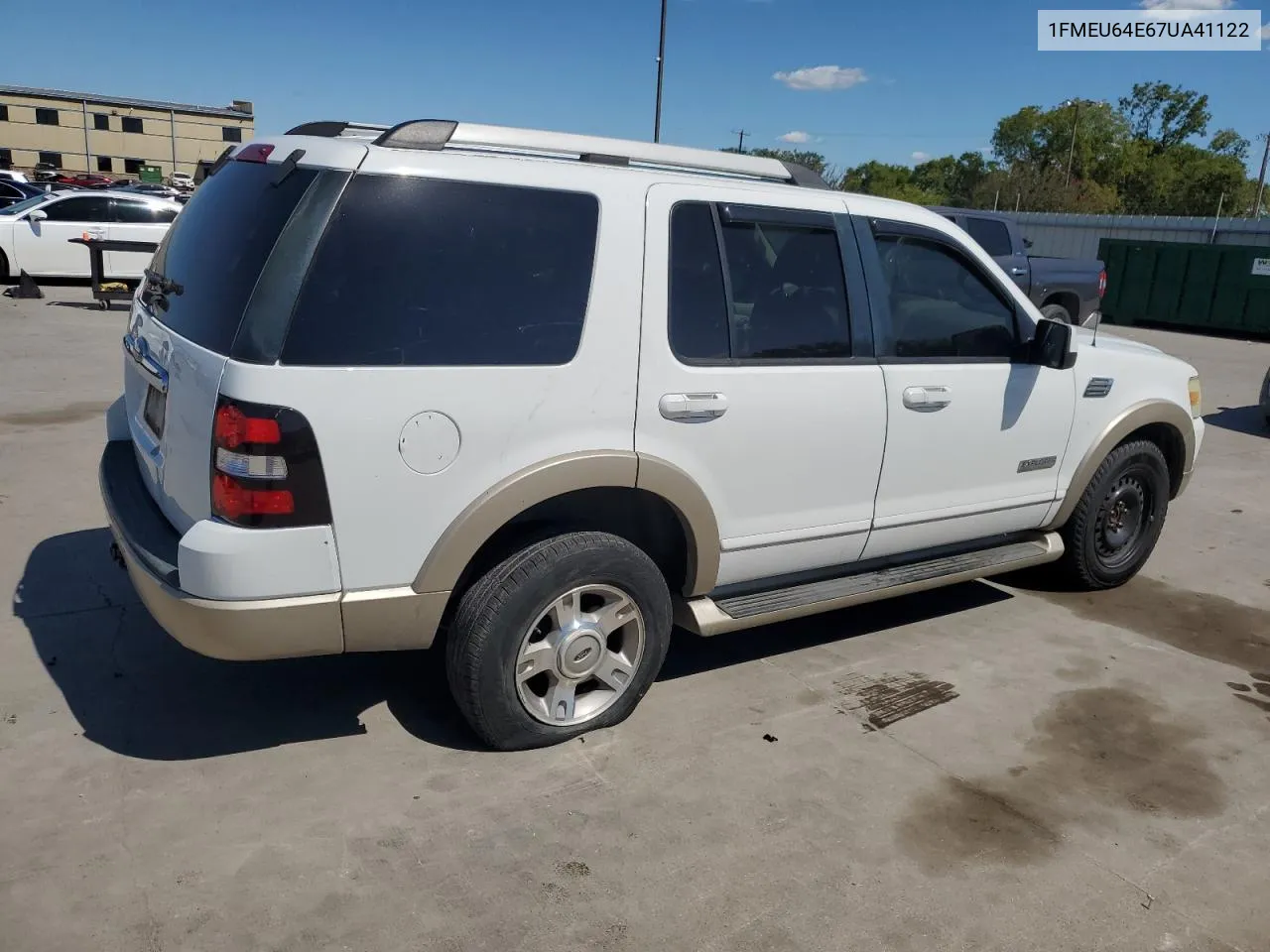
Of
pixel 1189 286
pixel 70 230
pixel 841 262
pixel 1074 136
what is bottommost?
pixel 1189 286

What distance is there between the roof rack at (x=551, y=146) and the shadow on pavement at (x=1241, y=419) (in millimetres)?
8175

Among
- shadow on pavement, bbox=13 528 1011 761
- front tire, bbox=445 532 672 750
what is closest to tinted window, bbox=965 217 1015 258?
shadow on pavement, bbox=13 528 1011 761

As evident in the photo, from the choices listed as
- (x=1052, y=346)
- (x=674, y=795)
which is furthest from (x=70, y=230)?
(x=674, y=795)

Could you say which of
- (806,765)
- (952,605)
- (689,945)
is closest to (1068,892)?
(806,765)

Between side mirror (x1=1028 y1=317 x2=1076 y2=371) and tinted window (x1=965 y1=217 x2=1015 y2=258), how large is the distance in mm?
10597

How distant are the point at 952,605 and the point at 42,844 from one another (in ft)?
13.3

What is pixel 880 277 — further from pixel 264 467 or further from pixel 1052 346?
pixel 264 467

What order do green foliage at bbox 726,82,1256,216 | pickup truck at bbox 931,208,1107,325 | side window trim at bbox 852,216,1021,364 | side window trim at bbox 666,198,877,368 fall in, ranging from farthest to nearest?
green foliage at bbox 726,82,1256,216 → pickup truck at bbox 931,208,1107,325 → side window trim at bbox 852,216,1021,364 → side window trim at bbox 666,198,877,368

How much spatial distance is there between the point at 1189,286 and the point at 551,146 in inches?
843

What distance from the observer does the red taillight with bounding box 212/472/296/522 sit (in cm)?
280

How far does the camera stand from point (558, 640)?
3379 mm

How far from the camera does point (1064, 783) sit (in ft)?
11.5

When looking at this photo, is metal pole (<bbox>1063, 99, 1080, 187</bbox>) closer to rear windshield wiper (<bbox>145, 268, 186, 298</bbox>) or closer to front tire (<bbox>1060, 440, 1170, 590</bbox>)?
front tire (<bbox>1060, 440, 1170, 590</bbox>)

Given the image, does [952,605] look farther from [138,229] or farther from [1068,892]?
[138,229]
